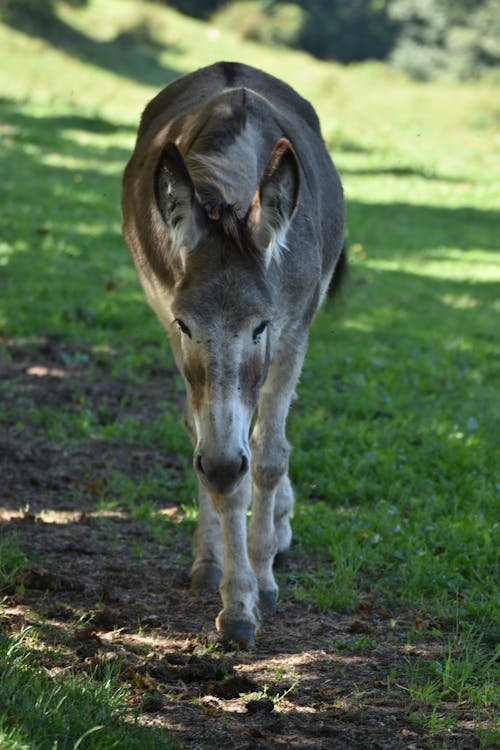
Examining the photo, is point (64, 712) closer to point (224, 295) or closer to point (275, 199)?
point (224, 295)

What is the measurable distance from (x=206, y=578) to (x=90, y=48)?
2968cm

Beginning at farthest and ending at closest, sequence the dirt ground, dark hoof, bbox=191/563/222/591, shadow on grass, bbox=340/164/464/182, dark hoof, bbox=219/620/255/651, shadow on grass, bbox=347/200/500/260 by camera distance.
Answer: shadow on grass, bbox=340/164/464/182 → shadow on grass, bbox=347/200/500/260 → dark hoof, bbox=191/563/222/591 → dark hoof, bbox=219/620/255/651 → the dirt ground

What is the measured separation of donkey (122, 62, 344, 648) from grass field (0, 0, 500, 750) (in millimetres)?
498

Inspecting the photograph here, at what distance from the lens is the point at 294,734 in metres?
3.56

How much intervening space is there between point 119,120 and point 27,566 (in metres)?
20.1

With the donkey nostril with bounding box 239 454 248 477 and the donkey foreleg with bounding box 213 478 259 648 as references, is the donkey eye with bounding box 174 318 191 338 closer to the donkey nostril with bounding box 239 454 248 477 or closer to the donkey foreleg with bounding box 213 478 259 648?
the donkey nostril with bounding box 239 454 248 477

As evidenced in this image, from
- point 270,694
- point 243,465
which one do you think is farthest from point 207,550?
point 243,465

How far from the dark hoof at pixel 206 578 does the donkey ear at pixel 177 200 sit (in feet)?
5.58

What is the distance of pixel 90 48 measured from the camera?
32.2m

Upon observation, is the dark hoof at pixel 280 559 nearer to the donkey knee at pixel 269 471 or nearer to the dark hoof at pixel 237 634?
the donkey knee at pixel 269 471

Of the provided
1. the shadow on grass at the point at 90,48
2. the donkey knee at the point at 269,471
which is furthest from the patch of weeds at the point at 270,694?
the shadow on grass at the point at 90,48

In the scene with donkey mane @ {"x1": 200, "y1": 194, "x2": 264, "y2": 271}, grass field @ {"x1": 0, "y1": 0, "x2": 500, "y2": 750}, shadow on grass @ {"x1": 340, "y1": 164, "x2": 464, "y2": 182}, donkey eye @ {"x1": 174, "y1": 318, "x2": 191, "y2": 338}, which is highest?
donkey mane @ {"x1": 200, "y1": 194, "x2": 264, "y2": 271}

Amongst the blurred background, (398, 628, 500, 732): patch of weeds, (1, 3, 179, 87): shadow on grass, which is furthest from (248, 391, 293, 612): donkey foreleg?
the blurred background

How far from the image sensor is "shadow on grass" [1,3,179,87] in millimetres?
30891
